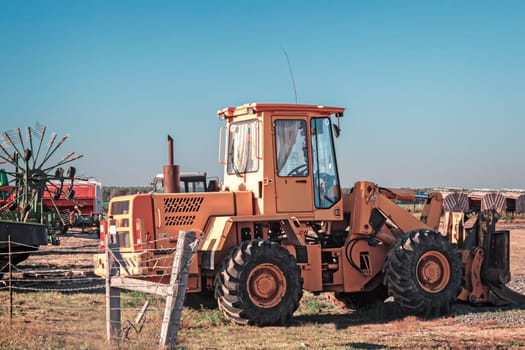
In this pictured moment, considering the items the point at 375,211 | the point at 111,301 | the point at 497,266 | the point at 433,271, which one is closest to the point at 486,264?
the point at 497,266

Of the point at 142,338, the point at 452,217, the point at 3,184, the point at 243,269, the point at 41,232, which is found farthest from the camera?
the point at 3,184

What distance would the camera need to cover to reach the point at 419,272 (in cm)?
1323

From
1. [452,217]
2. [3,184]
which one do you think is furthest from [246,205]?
[3,184]

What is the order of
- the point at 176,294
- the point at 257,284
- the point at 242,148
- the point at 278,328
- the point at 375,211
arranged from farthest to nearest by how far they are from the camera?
the point at 375,211, the point at 242,148, the point at 257,284, the point at 278,328, the point at 176,294

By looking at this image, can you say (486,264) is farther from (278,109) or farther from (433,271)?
(278,109)

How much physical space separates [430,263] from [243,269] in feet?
10.6

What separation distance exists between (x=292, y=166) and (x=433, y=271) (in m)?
2.83

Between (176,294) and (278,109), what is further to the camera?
(278,109)

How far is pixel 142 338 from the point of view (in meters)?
9.73

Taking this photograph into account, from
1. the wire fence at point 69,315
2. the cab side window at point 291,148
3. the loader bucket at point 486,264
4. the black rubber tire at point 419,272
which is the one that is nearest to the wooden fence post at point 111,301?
the wire fence at point 69,315

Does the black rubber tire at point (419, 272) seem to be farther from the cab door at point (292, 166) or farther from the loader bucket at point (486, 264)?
the cab door at point (292, 166)

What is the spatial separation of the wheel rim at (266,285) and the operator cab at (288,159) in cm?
103

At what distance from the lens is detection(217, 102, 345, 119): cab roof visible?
12.9m

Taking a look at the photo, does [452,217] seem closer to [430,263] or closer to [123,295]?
[430,263]
